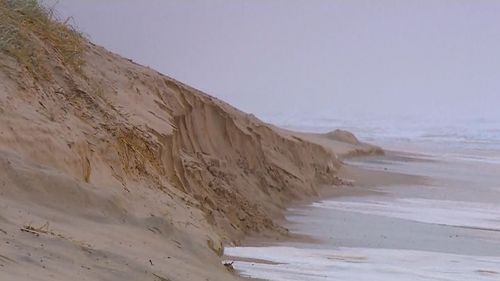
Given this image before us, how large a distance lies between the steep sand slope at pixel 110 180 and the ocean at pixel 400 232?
56 cm

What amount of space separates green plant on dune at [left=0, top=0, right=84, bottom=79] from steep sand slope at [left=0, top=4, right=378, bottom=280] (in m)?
0.05

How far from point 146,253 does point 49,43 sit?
346 cm

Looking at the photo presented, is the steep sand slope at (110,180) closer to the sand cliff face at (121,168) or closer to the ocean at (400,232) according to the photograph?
the sand cliff face at (121,168)

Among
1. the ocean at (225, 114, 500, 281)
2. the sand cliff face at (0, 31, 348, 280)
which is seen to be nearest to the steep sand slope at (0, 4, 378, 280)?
the sand cliff face at (0, 31, 348, 280)

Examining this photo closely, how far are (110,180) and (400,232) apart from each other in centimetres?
471

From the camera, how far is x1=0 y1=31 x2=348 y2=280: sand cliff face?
5.95m

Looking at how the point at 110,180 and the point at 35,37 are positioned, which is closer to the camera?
the point at 110,180

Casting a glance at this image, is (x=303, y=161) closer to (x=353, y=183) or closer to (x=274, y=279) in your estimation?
(x=353, y=183)

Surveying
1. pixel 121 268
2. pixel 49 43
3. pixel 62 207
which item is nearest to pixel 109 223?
pixel 62 207

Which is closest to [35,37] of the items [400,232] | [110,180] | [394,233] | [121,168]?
[121,168]

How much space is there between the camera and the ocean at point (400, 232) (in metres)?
8.15

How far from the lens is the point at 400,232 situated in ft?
35.8

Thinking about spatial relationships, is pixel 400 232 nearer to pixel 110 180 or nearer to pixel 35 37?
pixel 110 180

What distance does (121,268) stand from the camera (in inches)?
212
